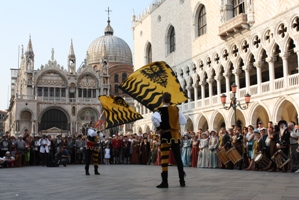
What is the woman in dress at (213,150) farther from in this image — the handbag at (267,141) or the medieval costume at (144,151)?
the medieval costume at (144,151)

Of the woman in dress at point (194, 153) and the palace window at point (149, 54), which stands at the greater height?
the palace window at point (149, 54)

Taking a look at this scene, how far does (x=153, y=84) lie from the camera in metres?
10.5

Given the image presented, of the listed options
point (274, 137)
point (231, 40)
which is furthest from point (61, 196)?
point (231, 40)

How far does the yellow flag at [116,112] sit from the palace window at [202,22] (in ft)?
62.5

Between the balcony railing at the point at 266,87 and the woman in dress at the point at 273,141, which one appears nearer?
the woman in dress at the point at 273,141

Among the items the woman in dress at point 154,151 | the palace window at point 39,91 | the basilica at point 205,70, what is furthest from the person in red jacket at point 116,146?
the palace window at point 39,91

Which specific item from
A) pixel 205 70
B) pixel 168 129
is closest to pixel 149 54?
pixel 205 70

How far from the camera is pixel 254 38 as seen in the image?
2409 cm

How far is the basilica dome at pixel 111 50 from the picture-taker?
68.4m

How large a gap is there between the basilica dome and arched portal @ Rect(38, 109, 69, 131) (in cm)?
1685

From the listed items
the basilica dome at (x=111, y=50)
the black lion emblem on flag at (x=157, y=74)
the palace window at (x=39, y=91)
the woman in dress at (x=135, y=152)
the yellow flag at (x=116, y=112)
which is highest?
the basilica dome at (x=111, y=50)

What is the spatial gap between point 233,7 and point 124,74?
138ft

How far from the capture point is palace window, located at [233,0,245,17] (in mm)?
25934

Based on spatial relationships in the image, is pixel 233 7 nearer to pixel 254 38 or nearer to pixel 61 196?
pixel 254 38
